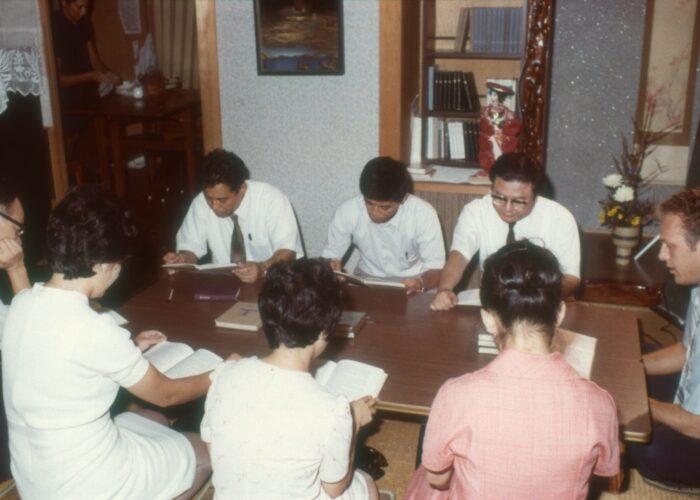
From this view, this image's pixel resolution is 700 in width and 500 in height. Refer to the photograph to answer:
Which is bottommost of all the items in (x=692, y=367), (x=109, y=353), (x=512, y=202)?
(x=692, y=367)

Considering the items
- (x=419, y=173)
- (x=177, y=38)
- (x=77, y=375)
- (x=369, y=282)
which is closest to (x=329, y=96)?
(x=419, y=173)

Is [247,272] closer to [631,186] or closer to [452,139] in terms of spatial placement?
[452,139]

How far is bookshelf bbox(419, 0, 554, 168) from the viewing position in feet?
12.5

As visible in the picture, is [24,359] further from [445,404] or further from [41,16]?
[41,16]

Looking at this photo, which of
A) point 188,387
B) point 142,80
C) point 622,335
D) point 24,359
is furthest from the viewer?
point 142,80

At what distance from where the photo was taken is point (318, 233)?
13.7 ft

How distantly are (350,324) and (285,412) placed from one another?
83 centimetres

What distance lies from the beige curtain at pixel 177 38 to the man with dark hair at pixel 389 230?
16.4 ft

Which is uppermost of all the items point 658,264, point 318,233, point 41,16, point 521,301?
point 41,16

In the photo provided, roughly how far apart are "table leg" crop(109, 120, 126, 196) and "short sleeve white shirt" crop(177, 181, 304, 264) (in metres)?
2.53

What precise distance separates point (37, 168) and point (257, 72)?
1520 millimetres

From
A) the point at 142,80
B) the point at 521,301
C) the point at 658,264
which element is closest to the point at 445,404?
the point at 521,301

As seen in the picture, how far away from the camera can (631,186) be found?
14.7 ft

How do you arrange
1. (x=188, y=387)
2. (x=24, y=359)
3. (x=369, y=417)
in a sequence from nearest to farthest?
(x=24, y=359)
(x=369, y=417)
(x=188, y=387)
